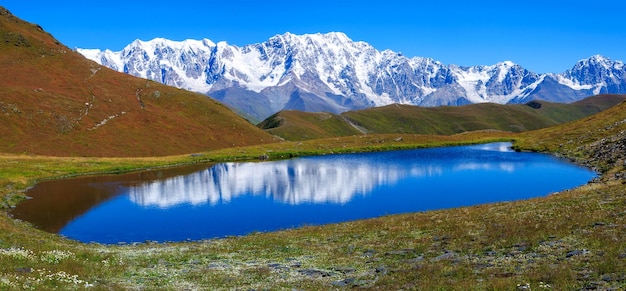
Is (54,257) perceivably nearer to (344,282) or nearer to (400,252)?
(344,282)

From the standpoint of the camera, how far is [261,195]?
7631cm

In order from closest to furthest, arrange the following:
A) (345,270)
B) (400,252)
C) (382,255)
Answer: (345,270), (382,255), (400,252)

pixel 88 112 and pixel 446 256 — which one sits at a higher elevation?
pixel 88 112

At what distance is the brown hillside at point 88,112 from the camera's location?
132375mm

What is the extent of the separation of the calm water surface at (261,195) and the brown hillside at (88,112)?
38.5m

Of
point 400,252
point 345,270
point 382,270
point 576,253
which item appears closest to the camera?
point 576,253

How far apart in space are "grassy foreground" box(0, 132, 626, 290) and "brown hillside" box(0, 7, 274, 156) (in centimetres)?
9377

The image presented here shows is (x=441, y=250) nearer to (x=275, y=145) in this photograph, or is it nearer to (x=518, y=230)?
(x=518, y=230)

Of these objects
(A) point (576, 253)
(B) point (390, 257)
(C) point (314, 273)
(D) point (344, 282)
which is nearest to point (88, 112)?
(B) point (390, 257)

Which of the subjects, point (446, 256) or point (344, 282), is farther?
point (446, 256)

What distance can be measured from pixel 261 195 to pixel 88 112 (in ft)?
326

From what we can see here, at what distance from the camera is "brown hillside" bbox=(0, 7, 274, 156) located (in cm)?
13238

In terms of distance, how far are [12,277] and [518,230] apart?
2971 centimetres

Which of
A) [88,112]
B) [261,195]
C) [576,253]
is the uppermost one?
[88,112]
